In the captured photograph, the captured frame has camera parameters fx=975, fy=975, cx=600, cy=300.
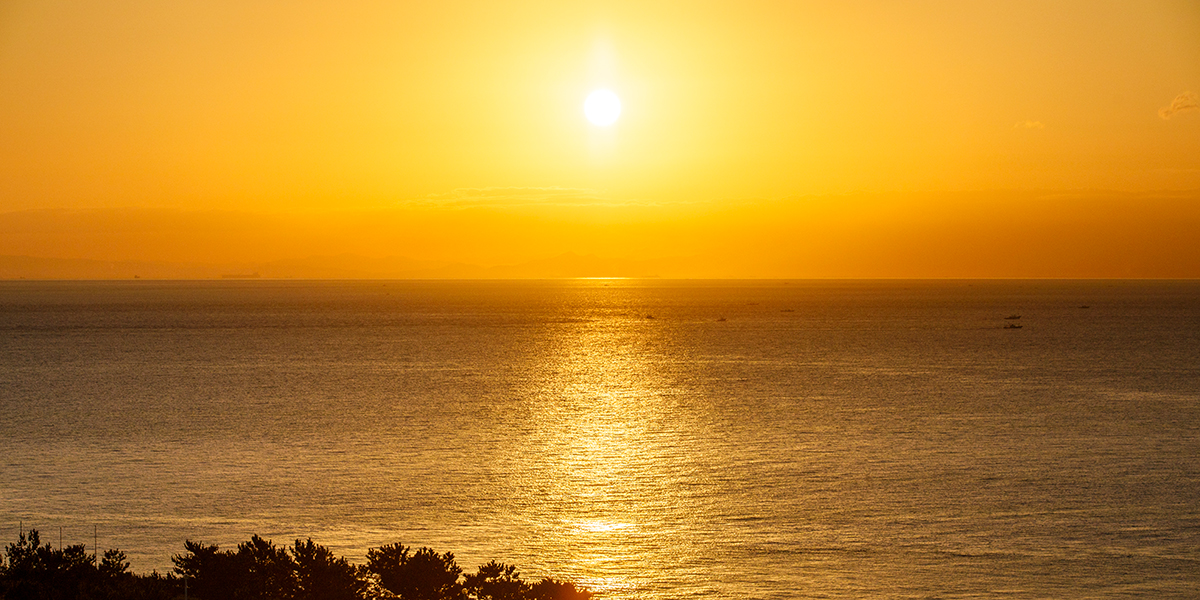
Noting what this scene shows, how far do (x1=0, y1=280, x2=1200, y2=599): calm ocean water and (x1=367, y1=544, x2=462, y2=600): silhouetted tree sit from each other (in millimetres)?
6599

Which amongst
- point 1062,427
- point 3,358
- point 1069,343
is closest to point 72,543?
point 1062,427

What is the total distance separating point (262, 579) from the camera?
21703mm

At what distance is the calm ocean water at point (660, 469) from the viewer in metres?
31.2

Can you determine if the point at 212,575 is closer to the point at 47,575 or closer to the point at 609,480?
the point at 47,575

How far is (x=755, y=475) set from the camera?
4450 cm

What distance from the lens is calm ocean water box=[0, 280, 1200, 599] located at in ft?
102

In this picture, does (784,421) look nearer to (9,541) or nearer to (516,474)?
(516,474)

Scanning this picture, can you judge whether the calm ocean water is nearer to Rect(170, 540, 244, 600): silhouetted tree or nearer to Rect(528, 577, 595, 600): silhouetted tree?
Rect(528, 577, 595, 600): silhouetted tree

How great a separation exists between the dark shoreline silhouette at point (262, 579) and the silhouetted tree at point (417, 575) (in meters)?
0.02

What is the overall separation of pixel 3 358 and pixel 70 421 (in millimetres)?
62069

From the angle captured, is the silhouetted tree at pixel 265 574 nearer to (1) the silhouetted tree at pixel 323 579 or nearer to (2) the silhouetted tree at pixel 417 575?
(1) the silhouetted tree at pixel 323 579

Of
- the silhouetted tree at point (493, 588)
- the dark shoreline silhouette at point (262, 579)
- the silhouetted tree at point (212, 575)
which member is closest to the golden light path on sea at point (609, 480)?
the silhouetted tree at point (493, 588)

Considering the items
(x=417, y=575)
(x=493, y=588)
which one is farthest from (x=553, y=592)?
(x=417, y=575)

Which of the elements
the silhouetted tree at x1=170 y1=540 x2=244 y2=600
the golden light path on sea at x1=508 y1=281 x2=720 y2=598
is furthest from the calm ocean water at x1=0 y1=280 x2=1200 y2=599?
the silhouetted tree at x1=170 y1=540 x2=244 y2=600
